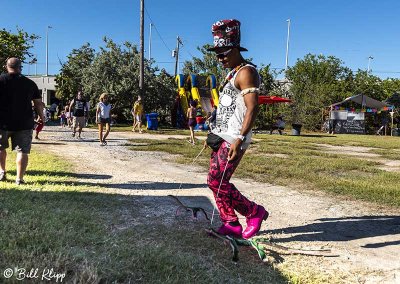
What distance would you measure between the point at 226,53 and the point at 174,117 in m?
25.3

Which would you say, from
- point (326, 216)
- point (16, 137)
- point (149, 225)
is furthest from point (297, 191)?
point (16, 137)

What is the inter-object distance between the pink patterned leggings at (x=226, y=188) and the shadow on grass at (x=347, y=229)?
57cm

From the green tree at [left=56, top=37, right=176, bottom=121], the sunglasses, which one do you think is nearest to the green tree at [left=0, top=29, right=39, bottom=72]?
the green tree at [left=56, top=37, right=176, bottom=121]

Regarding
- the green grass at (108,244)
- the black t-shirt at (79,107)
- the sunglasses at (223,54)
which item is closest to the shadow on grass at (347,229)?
the green grass at (108,244)

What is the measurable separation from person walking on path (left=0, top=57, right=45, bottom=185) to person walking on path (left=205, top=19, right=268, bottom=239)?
3.09 m

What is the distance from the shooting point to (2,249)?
2.79m

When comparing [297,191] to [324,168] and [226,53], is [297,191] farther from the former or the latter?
[226,53]

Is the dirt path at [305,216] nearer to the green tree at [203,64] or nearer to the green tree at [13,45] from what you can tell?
the green tree at [13,45]

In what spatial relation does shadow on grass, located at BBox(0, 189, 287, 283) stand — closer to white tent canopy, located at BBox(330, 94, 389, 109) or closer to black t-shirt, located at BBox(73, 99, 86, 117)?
black t-shirt, located at BBox(73, 99, 86, 117)

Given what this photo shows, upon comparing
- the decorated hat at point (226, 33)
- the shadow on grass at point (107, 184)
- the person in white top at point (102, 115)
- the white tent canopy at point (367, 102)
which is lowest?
the shadow on grass at point (107, 184)

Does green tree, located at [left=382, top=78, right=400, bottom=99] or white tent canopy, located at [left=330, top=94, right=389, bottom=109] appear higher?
green tree, located at [left=382, top=78, right=400, bottom=99]

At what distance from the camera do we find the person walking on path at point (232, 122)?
3.27 meters

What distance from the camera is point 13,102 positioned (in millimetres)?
5320

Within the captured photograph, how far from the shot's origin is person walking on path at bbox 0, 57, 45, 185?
17.5ft
